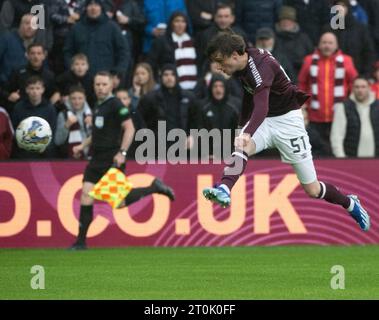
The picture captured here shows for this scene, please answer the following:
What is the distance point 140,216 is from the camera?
17.2 meters

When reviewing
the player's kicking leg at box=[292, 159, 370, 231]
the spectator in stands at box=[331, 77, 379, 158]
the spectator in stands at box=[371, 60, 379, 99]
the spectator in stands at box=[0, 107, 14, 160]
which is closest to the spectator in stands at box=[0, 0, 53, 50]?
the spectator in stands at box=[0, 107, 14, 160]

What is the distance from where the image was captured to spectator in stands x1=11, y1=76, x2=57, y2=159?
57.6 feet

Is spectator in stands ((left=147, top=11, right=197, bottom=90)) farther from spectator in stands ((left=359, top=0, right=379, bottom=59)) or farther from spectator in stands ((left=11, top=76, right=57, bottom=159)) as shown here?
spectator in stands ((left=359, top=0, right=379, bottom=59))

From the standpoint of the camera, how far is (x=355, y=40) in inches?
755

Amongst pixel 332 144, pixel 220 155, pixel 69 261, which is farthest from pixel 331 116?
pixel 69 261

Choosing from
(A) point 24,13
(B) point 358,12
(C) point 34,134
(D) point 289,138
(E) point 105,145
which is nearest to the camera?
(D) point 289,138

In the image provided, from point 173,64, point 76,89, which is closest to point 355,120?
point 173,64

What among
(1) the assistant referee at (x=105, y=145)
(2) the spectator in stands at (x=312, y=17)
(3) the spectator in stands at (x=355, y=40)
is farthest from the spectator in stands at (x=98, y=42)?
(3) the spectator in stands at (x=355, y=40)

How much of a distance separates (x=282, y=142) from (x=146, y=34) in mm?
7371

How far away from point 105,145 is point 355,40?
15.7 feet

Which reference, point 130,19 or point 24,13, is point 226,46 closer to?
point 130,19

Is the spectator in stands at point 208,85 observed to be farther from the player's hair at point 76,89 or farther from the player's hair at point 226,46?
the player's hair at point 226,46

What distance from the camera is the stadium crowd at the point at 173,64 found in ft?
58.3

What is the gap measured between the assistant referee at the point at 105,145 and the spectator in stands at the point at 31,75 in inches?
71.6
